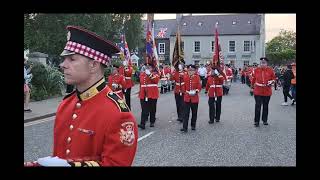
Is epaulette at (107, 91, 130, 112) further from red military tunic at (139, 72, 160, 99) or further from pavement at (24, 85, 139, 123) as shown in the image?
pavement at (24, 85, 139, 123)

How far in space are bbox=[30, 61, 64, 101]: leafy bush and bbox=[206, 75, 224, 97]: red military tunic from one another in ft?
25.5

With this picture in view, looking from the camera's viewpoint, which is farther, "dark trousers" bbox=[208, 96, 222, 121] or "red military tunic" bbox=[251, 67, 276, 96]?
"dark trousers" bbox=[208, 96, 222, 121]

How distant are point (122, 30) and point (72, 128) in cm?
4487

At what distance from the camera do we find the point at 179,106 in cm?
1370

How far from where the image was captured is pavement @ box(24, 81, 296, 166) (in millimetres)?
7238

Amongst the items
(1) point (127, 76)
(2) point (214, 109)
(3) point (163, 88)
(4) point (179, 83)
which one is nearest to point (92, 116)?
(2) point (214, 109)

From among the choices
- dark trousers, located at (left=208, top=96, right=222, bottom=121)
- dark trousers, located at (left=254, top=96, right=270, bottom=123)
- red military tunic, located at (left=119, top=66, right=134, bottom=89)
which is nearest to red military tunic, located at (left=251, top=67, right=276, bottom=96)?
dark trousers, located at (left=254, top=96, right=270, bottom=123)

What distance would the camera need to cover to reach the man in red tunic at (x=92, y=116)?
2459mm

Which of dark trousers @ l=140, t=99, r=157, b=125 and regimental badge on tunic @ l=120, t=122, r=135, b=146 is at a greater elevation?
regimental badge on tunic @ l=120, t=122, r=135, b=146

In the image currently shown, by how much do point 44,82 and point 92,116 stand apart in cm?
1763

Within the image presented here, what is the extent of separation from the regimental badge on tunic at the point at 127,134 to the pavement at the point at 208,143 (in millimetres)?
3153

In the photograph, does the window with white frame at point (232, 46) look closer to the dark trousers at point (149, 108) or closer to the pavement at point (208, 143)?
the pavement at point (208, 143)
